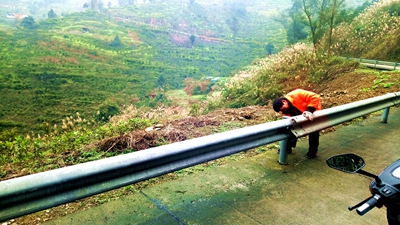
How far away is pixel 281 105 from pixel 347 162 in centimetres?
250

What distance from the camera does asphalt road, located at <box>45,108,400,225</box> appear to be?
2.64 metres

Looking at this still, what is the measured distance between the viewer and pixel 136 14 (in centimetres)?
14512

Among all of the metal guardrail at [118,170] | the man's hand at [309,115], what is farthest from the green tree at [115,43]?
the metal guardrail at [118,170]

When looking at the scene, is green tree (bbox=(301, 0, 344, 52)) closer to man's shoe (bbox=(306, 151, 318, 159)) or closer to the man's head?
the man's head

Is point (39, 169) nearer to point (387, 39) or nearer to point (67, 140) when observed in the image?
point (67, 140)

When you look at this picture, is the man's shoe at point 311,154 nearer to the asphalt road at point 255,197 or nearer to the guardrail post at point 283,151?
the asphalt road at point 255,197

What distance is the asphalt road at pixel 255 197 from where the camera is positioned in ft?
8.68

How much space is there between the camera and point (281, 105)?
4.14 metres

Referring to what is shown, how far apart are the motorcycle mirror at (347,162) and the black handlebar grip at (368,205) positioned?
0.75 ft

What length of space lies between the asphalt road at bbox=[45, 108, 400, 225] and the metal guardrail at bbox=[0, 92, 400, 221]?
16.9 inches

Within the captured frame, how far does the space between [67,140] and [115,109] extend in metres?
39.2

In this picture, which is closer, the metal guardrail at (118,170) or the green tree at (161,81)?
the metal guardrail at (118,170)

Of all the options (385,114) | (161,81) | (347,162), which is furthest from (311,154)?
(161,81)

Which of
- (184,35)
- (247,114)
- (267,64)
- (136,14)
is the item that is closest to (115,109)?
(267,64)
